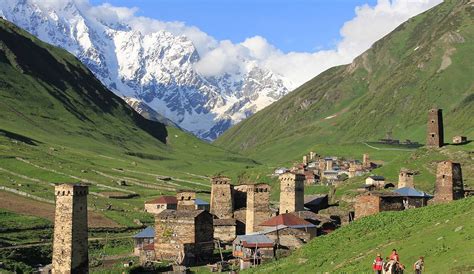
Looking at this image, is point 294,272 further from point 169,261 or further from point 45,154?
point 45,154

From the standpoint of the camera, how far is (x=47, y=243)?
9856cm

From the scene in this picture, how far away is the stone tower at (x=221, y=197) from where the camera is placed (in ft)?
331

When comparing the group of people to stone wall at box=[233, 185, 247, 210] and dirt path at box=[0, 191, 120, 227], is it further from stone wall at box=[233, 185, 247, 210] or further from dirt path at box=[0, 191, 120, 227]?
dirt path at box=[0, 191, 120, 227]

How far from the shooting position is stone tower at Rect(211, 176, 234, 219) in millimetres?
101000

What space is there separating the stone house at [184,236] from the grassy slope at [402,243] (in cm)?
2310

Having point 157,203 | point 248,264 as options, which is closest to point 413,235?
point 248,264

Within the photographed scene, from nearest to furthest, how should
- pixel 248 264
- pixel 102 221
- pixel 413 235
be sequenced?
pixel 413 235
pixel 248 264
pixel 102 221

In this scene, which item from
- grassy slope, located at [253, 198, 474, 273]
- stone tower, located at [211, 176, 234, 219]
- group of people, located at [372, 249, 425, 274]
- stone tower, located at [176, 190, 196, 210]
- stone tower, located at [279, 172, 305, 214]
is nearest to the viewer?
group of people, located at [372, 249, 425, 274]

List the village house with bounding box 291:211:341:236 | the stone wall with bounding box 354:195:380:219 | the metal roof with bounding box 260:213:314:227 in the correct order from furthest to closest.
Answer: the village house with bounding box 291:211:341:236 < the metal roof with bounding box 260:213:314:227 < the stone wall with bounding box 354:195:380:219

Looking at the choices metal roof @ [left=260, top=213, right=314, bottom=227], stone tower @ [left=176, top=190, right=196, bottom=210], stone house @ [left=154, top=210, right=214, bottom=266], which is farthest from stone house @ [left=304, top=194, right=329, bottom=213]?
stone house @ [left=154, top=210, right=214, bottom=266]

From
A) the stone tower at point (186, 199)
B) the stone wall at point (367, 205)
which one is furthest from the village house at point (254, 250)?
the stone tower at point (186, 199)

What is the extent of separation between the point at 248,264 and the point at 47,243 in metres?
35.6

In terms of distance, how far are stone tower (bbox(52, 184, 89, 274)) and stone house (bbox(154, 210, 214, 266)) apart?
19.3m

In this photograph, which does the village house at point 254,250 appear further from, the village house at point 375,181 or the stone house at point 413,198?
the village house at point 375,181
